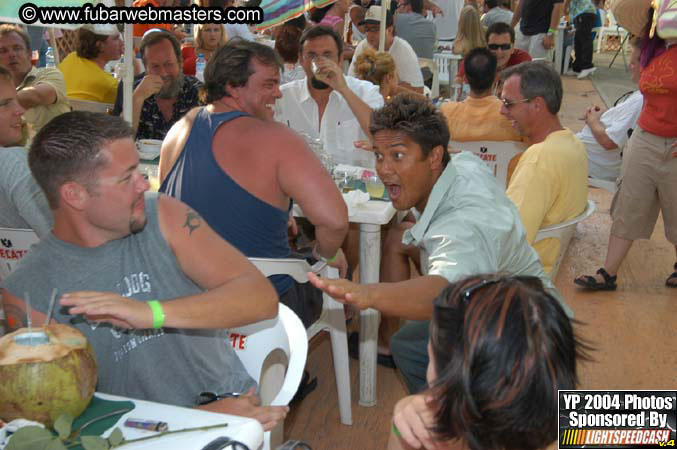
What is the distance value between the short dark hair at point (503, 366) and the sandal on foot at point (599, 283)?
330cm

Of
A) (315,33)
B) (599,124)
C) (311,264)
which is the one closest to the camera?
(311,264)

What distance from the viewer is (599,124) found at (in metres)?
4.79

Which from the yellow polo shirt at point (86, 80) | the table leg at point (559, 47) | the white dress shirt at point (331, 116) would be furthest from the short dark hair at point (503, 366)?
the table leg at point (559, 47)

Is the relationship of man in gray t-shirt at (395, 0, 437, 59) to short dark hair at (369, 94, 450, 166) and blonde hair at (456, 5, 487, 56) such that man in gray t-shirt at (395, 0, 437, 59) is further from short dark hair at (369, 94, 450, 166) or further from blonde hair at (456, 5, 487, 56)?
short dark hair at (369, 94, 450, 166)

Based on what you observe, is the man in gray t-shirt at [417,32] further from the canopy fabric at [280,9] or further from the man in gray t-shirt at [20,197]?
the man in gray t-shirt at [20,197]

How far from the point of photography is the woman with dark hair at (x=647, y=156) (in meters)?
3.90

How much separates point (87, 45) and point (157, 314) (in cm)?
391

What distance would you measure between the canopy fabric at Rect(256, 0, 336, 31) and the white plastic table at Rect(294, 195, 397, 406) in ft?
4.37

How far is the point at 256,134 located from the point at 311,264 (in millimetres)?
675

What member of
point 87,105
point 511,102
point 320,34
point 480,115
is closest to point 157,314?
point 511,102

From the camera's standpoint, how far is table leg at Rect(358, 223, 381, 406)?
9.82 ft

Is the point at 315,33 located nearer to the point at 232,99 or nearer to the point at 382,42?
the point at 382,42

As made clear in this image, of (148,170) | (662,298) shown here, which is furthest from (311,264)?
(662,298)

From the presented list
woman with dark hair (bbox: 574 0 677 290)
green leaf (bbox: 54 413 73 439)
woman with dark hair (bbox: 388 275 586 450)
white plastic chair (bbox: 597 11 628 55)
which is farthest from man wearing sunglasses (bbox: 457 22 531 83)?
white plastic chair (bbox: 597 11 628 55)
